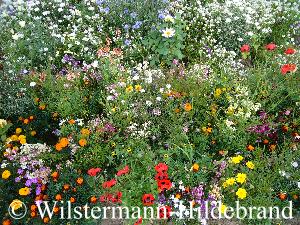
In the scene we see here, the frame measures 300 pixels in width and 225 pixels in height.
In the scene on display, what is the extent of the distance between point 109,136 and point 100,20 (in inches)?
99.4

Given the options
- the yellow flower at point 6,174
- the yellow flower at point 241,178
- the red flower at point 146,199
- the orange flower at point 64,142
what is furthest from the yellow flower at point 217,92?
the yellow flower at point 6,174

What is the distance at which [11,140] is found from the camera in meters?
4.98

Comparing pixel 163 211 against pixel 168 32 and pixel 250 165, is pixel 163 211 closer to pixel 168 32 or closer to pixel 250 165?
pixel 250 165

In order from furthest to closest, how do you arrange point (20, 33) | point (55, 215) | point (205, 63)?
point (20, 33), point (205, 63), point (55, 215)

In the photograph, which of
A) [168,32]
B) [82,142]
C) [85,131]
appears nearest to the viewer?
[82,142]

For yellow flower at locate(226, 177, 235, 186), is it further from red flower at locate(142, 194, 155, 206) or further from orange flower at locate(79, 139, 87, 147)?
orange flower at locate(79, 139, 87, 147)

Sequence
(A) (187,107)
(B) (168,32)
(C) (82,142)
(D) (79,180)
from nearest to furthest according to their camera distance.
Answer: (D) (79,180) < (C) (82,142) < (A) (187,107) < (B) (168,32)

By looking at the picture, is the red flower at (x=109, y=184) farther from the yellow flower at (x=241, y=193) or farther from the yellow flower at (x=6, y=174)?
the yellow flower at (x=241, y=193)

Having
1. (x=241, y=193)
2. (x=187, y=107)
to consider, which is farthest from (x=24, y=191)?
(x=241, y=193)

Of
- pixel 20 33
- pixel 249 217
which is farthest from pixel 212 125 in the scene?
pixel 20 33

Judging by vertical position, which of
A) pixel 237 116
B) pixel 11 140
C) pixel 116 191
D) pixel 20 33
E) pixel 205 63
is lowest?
pixel 116 191

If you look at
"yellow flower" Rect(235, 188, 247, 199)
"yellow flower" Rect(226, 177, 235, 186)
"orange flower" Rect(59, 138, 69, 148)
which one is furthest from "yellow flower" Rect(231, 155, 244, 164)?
"orange flower" Rect(59, 138, 69, 148)

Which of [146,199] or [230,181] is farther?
[230,181]

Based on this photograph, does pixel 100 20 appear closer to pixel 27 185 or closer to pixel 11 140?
pixel 11 140
